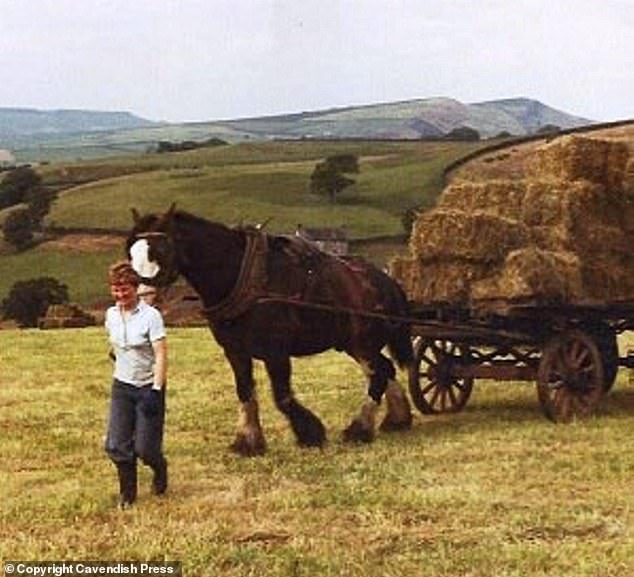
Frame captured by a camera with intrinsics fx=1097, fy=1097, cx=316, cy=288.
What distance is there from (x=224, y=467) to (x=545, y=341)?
4.77 metres

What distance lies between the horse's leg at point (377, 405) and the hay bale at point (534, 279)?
1495mm

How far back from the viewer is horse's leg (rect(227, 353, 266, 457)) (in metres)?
11.1

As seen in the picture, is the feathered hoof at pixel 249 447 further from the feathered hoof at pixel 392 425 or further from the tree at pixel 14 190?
the tree at pixel 14 190

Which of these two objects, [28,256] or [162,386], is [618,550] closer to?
[162,386]

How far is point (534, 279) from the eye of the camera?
12.7 m

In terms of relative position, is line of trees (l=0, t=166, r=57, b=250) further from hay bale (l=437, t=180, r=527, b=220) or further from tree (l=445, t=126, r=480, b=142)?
hay bale (l=437, t=180, r=527, b=220)

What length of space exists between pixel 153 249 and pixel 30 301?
3811 centimetres

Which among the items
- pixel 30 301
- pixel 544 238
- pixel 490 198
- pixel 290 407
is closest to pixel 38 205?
pixel 30 301

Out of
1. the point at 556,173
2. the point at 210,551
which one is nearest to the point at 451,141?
the point at 556,173

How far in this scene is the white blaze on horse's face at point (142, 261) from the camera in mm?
10070

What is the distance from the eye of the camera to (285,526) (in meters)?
7.99

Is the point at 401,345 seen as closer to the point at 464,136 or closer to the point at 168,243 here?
the point at 168,243

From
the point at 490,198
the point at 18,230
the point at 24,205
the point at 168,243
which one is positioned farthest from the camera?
the point at 24,205

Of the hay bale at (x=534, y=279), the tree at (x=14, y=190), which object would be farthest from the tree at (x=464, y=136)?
the hay bale at (x=534, y=279)
